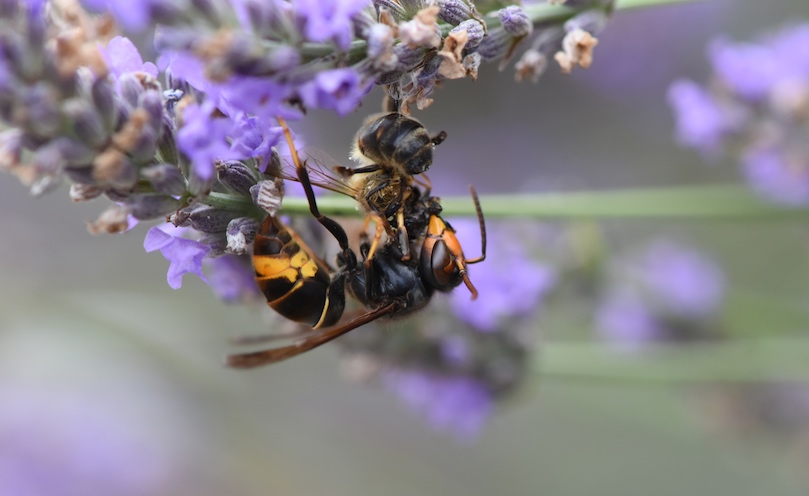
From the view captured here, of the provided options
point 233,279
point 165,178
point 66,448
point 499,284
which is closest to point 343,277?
point 233,279

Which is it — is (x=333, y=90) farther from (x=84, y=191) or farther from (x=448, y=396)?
(x=448, y=396)

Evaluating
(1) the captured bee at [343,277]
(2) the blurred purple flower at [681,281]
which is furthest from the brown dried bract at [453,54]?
(2) the blurred purple flower at [681,281]

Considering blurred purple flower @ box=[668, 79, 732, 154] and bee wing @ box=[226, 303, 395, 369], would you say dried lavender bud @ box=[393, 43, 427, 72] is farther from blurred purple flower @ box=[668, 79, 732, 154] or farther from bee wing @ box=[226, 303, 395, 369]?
blurred purple flower @ box=[668, 79, 732, 154]

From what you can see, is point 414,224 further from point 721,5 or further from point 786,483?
point 786,483

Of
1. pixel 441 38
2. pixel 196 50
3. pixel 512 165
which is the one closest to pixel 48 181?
pixel 196 50

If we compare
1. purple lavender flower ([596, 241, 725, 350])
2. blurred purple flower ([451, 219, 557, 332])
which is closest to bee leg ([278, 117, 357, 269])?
blurred purple flower ([451, 219, 557, 332])

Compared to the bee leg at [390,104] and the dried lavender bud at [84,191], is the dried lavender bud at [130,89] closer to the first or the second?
the dried lavender bud at [84,191]
